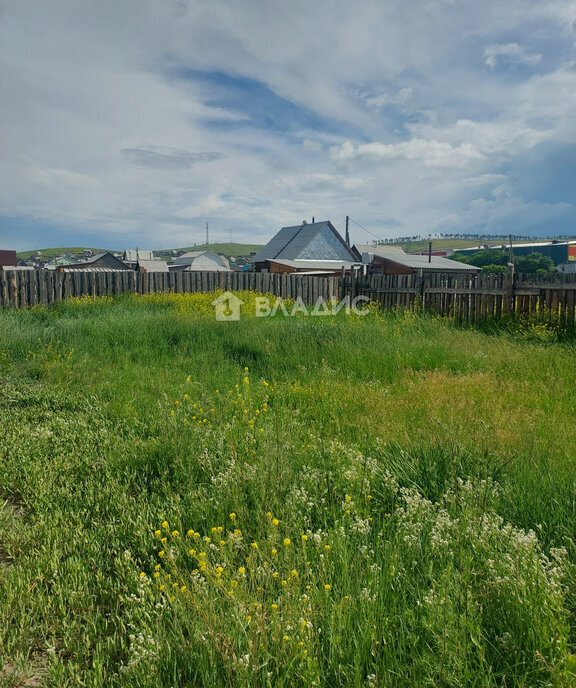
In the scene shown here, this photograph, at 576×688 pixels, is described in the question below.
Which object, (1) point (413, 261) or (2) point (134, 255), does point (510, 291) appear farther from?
(2) point (134, 255)

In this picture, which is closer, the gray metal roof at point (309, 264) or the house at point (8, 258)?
the gray metal roof at point (309, 264)

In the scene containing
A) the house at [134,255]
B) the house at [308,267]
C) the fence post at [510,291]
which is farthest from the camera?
the house at [134,255]

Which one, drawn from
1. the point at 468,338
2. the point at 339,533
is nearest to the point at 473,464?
the point at 339,533

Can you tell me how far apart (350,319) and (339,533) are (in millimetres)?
8684

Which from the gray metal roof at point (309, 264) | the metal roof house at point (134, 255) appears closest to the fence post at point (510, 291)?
the gray metal roof at point (309, 264)

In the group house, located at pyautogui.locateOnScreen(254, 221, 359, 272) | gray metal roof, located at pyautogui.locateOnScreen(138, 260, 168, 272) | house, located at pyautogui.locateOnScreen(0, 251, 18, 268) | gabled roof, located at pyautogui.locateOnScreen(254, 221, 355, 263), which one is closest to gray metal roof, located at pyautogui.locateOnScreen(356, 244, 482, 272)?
house, located at pyautogui.locateOnScreen(254, 221, 359, 272)

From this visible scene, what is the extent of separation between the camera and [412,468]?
3297 millimetres

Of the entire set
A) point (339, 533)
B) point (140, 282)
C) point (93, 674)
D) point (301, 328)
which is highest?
point (140, 282)

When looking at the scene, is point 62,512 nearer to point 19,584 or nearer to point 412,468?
point 19,584

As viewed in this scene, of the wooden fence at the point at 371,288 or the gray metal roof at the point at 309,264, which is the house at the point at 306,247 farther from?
the wooden fence at the point at 371,288

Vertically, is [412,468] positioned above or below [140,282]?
below

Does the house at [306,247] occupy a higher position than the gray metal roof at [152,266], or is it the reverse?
the house at [306,247]

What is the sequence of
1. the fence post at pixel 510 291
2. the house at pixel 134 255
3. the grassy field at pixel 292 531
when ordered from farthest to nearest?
the house at pixel 134 255 < the fence post at pixel 510 291 < the grassy field at pixel 292 531

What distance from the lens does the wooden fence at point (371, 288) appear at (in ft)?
34.3
